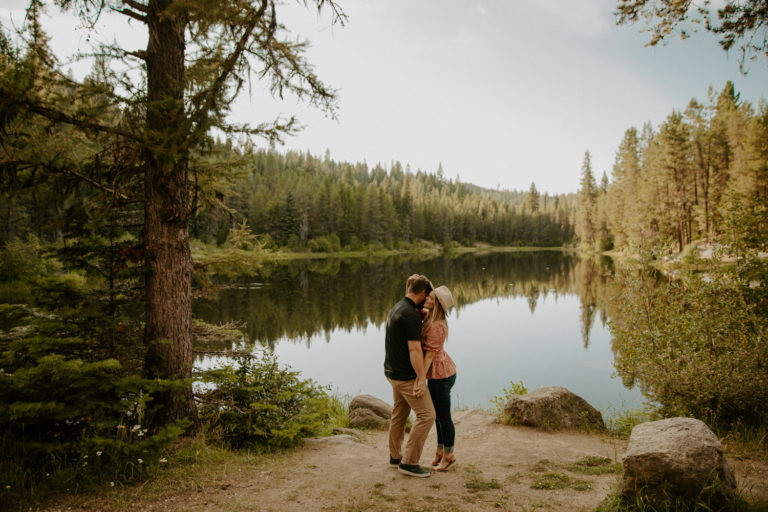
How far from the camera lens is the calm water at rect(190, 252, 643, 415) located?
38.9ft

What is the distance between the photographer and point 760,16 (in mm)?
4512

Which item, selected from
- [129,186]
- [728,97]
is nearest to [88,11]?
[129,186]

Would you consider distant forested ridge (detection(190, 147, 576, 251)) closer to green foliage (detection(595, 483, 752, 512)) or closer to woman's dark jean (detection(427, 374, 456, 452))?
woman's dark jean (detection(427, 374, 456, 452))

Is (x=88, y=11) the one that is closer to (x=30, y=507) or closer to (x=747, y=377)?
(x=30, y=507)

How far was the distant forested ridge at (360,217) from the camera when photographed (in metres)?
62.6

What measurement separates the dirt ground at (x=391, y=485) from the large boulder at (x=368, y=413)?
2471mm

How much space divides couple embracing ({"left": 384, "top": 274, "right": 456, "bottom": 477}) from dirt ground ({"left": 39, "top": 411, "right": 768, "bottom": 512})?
293 millimetres

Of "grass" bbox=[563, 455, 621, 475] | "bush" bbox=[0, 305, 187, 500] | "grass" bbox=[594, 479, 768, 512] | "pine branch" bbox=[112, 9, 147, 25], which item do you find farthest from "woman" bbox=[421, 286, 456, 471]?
"pine branch" bbox=[112, 9, 147, 25]

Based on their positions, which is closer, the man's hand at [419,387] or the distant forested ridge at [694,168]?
the man's hand at [419,387]

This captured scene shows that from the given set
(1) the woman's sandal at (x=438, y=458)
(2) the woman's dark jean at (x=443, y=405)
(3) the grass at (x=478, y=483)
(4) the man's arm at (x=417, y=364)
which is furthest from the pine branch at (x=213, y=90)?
(3) the grass at (x=478, y=483)

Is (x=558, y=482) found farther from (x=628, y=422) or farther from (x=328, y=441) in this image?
(x=628, y=422)

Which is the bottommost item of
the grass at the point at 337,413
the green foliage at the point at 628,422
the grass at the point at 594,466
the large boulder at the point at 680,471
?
the grass at the point at 337,413

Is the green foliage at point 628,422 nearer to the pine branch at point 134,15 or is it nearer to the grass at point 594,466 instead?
the grass at point 594,466

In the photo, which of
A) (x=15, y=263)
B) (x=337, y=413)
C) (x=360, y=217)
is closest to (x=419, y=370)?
(x=337, y=413)
